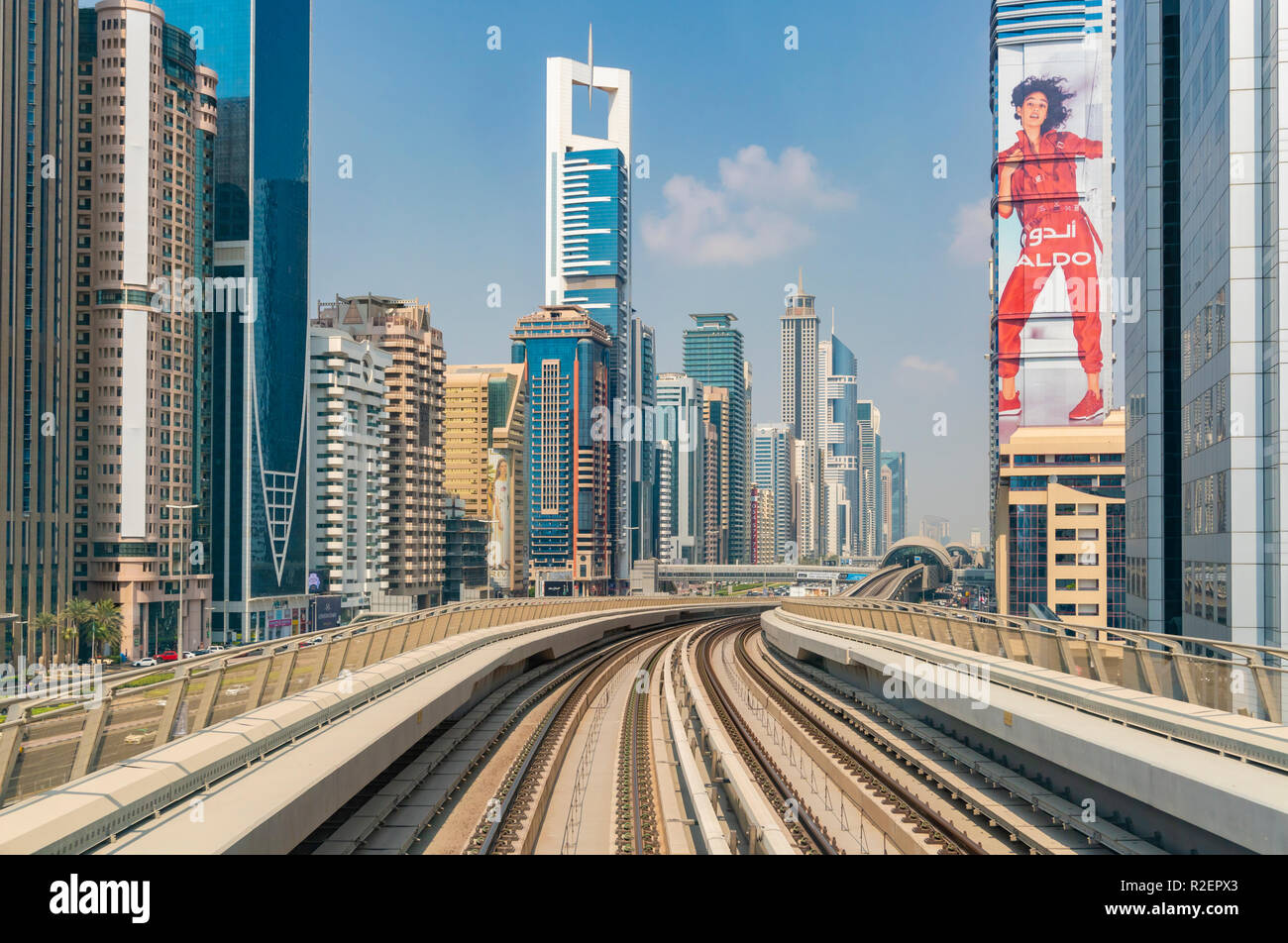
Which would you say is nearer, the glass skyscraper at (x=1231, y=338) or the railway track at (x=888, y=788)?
the railway track at (x=888, y=788)

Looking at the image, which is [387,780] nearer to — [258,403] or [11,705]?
[11,705]

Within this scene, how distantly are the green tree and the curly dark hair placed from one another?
94.6 m

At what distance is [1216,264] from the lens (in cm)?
2509

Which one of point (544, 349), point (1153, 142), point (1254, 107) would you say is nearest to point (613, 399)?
point (544, 349)

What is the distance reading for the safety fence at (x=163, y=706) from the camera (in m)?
6.55

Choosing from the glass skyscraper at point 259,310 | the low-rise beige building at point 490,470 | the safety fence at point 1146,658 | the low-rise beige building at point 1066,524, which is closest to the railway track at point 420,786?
the safety fence at point 1146,658

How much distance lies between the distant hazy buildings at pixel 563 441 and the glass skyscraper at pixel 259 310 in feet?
248

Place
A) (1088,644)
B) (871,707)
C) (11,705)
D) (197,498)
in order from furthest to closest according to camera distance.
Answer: (197,498), (871,707), (1088,644), (11,705)

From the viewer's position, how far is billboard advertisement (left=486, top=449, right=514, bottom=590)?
146625mm

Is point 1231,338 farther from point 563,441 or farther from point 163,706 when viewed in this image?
point 563,441

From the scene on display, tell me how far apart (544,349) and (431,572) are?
7100cm

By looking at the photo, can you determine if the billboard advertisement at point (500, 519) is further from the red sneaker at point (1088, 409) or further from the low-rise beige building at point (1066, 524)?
the red sneaker at point (1088, 409)

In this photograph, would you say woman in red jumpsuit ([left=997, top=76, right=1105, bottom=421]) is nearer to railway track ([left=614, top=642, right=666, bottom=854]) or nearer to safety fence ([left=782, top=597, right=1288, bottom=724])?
safety fence ([left=782, top=597, right=1288, bottom=724])
